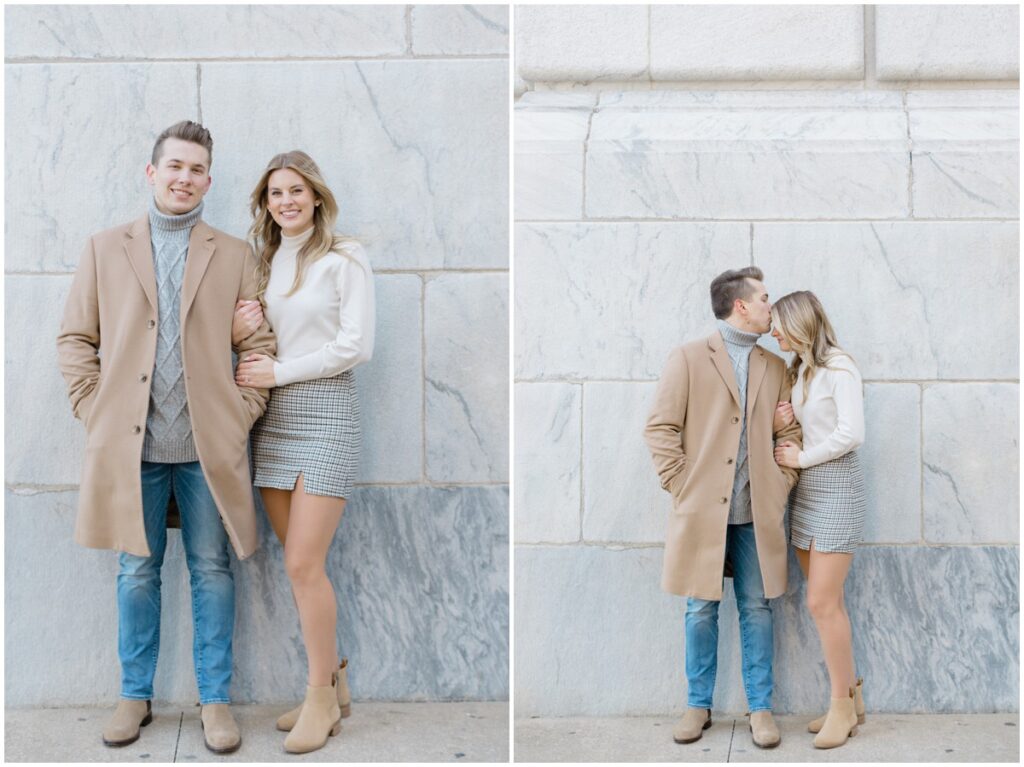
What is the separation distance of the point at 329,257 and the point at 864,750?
313 cm

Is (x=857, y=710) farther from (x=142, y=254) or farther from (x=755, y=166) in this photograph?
(x=142, y=254)

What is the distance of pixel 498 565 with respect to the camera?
4.74 metres

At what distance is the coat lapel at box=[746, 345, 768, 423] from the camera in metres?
4.34

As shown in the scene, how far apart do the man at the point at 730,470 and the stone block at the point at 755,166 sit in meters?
0.48

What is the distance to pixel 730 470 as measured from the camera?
169 inches

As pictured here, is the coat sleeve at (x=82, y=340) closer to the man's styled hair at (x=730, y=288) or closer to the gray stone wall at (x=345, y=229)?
the gray stone wall at (x=345, y=229)

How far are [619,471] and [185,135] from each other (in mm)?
2438

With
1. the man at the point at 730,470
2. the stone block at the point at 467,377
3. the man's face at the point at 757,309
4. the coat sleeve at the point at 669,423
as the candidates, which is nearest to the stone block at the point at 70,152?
the stone block at the point at 467,377

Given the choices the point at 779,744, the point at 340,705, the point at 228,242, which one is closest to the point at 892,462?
the point at 779,744

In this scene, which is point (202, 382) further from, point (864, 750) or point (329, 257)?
point (864, 750)

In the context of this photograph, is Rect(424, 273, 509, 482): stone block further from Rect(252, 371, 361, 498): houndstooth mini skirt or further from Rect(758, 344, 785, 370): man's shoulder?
Rect(758, 344, 785, 370): man's shoulder

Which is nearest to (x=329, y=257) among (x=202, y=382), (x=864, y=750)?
(x=202, y=382)

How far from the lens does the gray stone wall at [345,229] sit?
4578 mm

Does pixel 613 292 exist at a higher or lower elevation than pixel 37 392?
higher
